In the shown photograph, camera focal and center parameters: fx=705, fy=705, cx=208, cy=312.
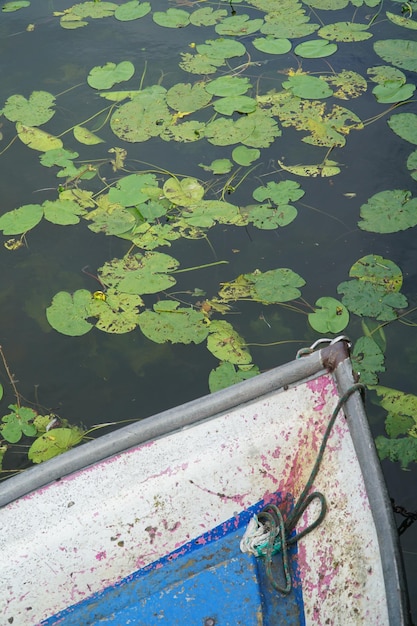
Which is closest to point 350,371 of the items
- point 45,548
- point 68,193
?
point 45,548

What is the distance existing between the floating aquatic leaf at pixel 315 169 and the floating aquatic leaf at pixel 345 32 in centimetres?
127

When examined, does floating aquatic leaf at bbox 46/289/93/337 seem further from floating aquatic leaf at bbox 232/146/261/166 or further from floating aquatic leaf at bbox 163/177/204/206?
floating aquatic leaf at bbox 232/146/261/166

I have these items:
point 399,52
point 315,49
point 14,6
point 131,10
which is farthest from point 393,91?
point 14,6

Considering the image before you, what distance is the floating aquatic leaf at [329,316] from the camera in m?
3.10

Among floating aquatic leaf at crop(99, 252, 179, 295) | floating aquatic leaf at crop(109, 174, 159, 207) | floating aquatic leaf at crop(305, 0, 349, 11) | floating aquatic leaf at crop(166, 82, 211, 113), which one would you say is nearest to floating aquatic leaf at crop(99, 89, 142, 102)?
floating aquatic leaf at crop(166, 82, 211, 113)

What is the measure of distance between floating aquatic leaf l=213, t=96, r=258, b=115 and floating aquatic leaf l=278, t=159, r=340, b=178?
0.53 metres

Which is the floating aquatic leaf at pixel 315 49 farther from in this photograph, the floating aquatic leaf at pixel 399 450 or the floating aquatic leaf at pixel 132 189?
the floating aquatic leaf at pixel 399 450

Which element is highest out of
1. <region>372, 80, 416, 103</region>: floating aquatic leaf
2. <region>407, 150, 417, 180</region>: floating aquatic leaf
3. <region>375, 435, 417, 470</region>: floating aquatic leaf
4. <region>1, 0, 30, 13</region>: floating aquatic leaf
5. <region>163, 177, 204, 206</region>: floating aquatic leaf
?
<region>1, 0, 30, 13</region>: floating aquatic leaf

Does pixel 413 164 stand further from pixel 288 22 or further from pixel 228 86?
pixel 288 22

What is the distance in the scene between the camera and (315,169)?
385 centimetres

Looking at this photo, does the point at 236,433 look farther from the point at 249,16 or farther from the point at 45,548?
the point at 249,16

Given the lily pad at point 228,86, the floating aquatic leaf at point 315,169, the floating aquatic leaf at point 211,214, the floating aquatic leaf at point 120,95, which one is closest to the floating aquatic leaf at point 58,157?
the floating aquatic leaf at point 120,95

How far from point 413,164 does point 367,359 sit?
1370mm

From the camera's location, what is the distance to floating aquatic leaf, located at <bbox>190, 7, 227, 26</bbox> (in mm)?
4867
